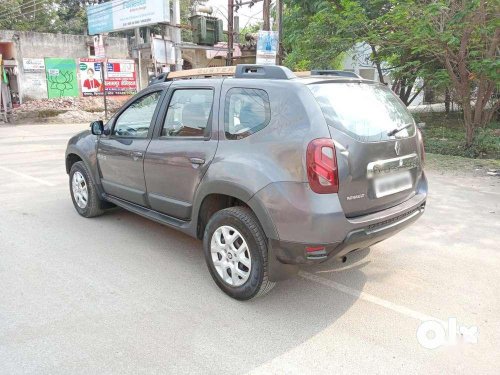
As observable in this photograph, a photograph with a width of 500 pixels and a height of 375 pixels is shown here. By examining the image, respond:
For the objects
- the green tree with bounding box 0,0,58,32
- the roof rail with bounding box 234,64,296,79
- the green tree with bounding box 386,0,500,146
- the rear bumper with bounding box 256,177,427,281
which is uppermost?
the green tree with bounding box 0,0,58,32

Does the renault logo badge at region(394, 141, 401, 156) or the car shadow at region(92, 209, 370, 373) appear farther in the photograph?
the renault logo badge at region(394, 141, 401, 156)

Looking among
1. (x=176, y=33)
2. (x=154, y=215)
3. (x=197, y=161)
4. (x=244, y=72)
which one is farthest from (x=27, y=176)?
(x=176, y=33)

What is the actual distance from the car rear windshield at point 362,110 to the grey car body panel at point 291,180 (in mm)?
70

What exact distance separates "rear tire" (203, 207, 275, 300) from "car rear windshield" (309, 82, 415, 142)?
0.95 metres

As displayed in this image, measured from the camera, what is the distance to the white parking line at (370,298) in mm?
3053

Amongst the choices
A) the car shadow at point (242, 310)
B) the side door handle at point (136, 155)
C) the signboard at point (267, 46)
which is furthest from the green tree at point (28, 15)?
the car shadow at point (242, 310)

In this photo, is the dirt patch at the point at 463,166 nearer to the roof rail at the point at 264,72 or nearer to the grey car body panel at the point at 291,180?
the grey car body panel at the point at 291,180

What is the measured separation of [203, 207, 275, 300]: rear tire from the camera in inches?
120

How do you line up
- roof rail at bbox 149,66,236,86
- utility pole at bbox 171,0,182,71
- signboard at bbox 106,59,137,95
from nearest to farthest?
roof rail at bbox 149,66,236,86 → utility pole at bbox 171,0,182,71 → signboard at bbox 106,59,137,95

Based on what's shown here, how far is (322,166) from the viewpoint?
2.81 metres

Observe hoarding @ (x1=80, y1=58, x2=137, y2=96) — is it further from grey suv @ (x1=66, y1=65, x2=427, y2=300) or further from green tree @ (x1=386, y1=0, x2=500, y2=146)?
grey suv @ (x1=66, y1=65, x2=427, y2=300)

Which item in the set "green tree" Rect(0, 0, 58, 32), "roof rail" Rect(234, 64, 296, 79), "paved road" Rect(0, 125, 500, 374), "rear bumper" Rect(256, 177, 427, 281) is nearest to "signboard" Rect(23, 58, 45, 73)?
"green tree" Rect(0, 0, 58, 32)

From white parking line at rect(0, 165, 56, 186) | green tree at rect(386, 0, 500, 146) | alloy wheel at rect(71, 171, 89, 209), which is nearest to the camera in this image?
alloy wheel at rect(71, 171, 89, 209)

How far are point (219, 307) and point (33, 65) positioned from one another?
2374 cm
